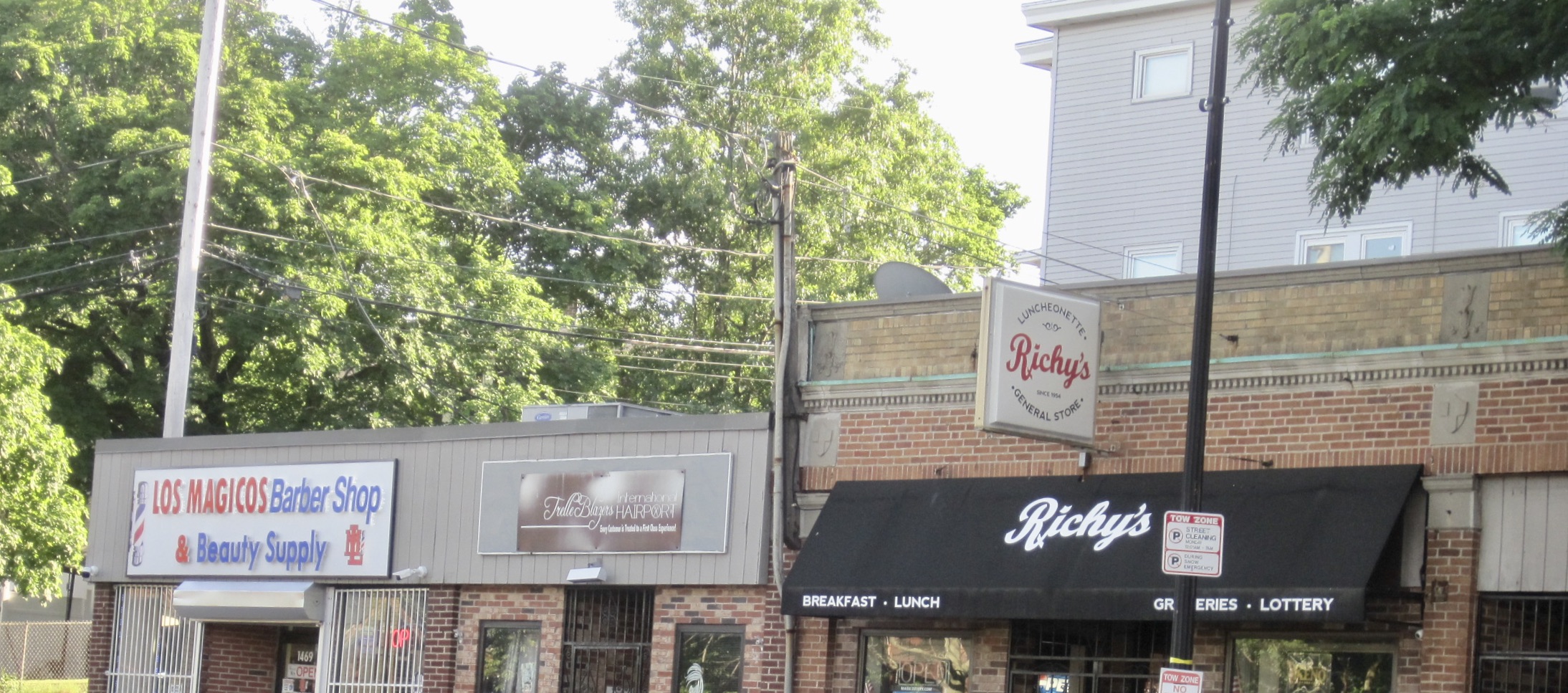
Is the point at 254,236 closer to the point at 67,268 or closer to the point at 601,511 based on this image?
the point at 67,268

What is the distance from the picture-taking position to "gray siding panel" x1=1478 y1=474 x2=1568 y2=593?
516 inches

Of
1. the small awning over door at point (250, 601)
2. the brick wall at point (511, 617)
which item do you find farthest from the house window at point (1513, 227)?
the small awning over door at point (250, 601)

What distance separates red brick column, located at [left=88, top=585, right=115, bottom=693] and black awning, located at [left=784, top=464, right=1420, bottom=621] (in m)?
10.3

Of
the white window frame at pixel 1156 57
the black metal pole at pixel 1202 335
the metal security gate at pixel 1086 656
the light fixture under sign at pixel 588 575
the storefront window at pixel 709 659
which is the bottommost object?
the storefront window at pixel 709 659

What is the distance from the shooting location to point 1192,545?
1178 cm

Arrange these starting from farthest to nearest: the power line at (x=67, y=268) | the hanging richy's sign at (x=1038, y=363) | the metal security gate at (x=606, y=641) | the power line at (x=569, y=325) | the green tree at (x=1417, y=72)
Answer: the power line at (x=67, y=268), the power line at (x=569, y=325), the metal security gate at (x=606, y=641), the hanging richy's sign at (x=1038, y=363), the green tree at (x=1417, y=72)

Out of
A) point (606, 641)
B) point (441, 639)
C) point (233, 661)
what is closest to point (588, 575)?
point (606, 641)

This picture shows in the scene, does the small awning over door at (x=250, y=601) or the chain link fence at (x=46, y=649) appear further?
the chain link fence at (x=46, y=649)

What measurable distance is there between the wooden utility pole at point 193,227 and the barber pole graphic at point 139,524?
2525 mm

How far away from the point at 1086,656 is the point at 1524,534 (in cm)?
387

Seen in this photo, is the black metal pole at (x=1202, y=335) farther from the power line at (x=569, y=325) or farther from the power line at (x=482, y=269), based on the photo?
the power line at (x=482, y=269)

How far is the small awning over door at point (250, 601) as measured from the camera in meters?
20.2

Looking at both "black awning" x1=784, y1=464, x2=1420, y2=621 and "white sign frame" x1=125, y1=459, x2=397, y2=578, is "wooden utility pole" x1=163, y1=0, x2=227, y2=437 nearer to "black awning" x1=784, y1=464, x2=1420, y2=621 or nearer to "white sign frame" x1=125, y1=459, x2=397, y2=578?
"white sign frame" x1=125, y1=459, x2=397, y2=578

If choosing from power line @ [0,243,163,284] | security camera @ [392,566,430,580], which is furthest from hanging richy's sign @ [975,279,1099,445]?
power line @ [0,243,163,284]
